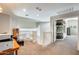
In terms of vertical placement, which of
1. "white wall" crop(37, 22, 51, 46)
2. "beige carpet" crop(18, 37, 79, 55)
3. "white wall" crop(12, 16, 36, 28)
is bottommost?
"beige carpet" crop(18, 37, 79, 55)

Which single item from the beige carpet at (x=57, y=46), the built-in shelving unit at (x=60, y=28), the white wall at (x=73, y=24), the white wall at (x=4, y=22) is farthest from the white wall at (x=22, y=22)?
the white wall at (x=73, y=24)

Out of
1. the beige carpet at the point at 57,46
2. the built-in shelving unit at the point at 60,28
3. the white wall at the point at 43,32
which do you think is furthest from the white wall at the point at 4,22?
the built-in shelving unit at the point at 60,28

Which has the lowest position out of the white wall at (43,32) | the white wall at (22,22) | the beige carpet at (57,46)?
the beige carpet at (57,46)

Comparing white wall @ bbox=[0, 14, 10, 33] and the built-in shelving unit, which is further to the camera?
the built-in shelving unit

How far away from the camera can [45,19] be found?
2096 millimetres

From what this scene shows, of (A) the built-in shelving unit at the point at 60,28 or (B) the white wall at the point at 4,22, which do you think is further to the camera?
(A) the built-in shelving unit at the point at 60,28

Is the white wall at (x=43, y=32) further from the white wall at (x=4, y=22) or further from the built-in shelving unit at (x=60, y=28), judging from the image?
the white wall at (x=4, y=22)

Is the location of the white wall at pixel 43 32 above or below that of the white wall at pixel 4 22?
below

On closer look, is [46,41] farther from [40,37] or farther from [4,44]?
[4,44]

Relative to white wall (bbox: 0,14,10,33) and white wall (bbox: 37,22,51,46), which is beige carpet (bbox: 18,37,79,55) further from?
white wall (bbox: 0,14,10,33)

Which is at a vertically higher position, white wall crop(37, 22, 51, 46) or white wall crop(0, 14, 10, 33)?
white wall crop(0, 14, 10, 33)

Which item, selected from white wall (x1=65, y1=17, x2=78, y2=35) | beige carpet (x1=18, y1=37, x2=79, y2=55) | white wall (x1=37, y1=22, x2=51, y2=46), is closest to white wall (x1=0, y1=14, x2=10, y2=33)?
beige carpet (x1=18, y1=37, x2=79, y2=55)

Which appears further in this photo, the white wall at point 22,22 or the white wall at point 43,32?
the white wall at point 43,32

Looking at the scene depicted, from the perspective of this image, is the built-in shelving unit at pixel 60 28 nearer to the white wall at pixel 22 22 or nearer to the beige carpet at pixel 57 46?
the beige carpet at pixel 57 46
